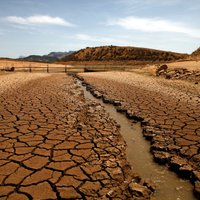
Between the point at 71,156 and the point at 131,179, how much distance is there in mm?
1010

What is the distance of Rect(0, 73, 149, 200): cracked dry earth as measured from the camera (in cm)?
277

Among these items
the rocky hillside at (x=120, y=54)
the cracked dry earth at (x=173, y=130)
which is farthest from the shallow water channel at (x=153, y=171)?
the rocky hillside at (x=120, y=54)

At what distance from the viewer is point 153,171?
11.2 feet

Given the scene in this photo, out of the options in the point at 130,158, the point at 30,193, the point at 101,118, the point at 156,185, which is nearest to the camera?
the point at 30,193

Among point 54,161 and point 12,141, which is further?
point 12,141

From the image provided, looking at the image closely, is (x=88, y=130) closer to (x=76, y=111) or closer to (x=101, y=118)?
(x=101, y=118)

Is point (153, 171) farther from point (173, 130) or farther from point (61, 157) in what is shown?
point (173, 130)

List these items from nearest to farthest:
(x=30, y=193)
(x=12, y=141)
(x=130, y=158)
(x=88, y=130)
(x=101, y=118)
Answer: (x=30, y=193)
(x=130, y=158)
(x=12, y=141)
(x=88, y=130)
(x=101, y=118)

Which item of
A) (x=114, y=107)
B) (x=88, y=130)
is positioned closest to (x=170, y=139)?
(x=88, y=130)

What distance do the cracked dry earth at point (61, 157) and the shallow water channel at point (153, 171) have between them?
0.61 ft

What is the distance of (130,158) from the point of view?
3.85 metres

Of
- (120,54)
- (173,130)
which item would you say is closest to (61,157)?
(173,130)

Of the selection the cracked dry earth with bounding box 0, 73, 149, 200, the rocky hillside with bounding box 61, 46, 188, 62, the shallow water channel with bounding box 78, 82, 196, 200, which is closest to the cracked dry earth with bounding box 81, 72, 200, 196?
the shallow water channel with bounding box 78, 82, 196, 200

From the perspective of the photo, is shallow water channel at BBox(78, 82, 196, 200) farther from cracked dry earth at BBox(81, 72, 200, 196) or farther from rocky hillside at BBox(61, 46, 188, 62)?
rocky hillside at BBox(61, 46, 188, 62)
